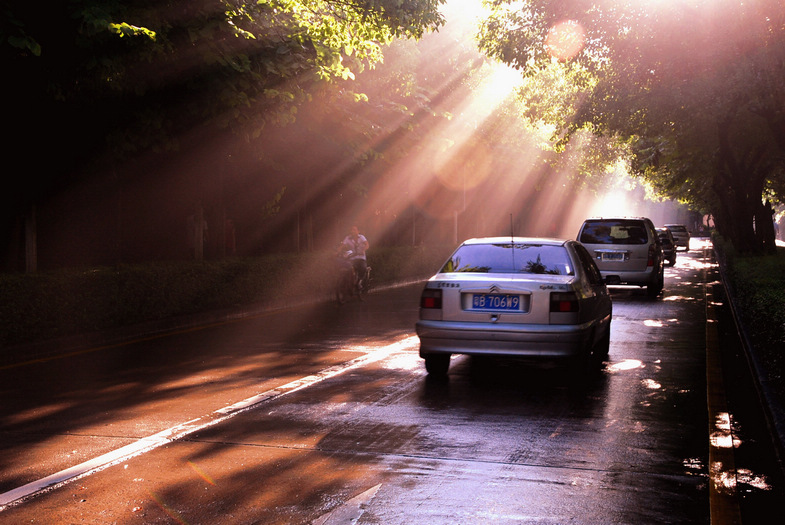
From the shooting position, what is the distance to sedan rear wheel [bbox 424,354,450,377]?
31.3 feet

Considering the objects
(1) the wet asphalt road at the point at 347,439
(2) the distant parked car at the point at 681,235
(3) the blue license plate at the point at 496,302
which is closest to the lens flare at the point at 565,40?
(1) the wet asphalt road at the point at 347,439

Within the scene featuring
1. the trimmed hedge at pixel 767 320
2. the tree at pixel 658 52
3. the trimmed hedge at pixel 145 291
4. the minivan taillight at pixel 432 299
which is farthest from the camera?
the tree at pixel 658 52

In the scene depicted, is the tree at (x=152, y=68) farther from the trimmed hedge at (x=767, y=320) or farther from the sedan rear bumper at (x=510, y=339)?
the trimmed hedge at (x=767, y=320)

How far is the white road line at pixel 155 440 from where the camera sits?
17.5ft

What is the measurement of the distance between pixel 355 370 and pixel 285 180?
14.1m

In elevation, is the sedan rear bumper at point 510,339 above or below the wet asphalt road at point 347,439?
above

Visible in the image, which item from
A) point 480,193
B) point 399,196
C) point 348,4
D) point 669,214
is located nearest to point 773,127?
point 348,4

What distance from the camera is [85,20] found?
9820 millimetres

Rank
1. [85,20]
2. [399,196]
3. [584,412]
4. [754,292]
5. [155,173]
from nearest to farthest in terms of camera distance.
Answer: [584,412]
[85,20]
[754,292]
[155,173]
[399,196]

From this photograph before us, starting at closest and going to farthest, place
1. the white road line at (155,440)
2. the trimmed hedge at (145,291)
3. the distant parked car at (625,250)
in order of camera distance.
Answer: the white road line at (155,440)
the trimmed hedge at (145,291)
the distant parked car at (625,250)

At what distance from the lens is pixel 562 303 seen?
8.83 metres

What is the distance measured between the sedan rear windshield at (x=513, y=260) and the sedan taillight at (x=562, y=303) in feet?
1.58

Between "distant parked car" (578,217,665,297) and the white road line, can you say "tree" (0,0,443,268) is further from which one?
"distant parked car" (578,217,665,297)

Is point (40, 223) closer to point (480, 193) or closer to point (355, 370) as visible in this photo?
point (355, 370)
